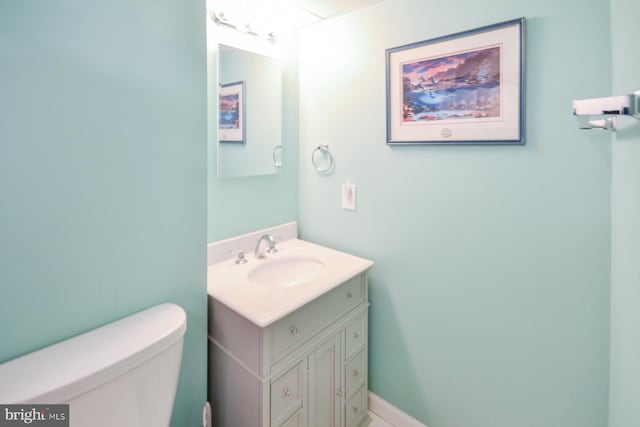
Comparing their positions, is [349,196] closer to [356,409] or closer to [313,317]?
[313,317]

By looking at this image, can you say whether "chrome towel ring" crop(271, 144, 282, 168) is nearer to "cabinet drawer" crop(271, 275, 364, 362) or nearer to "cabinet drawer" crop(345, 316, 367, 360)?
"cabinet drawer" crop(271, 275, 364, 362)

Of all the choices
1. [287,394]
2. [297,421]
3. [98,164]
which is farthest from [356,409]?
[98,164]

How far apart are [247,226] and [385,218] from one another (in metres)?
0.72

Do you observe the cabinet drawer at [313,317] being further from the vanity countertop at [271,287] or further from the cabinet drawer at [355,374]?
the cabinet drawer at [355,374]

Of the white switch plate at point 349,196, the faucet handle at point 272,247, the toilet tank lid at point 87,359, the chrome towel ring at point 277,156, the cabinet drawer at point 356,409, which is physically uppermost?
the chrome towel ring at point 277,156

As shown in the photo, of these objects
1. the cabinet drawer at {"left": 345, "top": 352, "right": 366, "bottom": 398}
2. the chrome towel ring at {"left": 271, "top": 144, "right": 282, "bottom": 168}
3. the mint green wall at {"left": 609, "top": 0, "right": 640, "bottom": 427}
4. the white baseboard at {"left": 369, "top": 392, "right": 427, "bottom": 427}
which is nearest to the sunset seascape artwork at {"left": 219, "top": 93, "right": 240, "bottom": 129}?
the chrome towel ring at {"left": 271, "top": 144, "right": 282, "bottom": 168}

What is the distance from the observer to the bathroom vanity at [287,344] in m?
1.17

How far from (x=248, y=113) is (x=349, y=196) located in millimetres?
669

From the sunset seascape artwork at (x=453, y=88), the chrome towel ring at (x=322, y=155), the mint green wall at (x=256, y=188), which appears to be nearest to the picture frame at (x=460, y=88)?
the sunset seascape artwork at (x=453, y=88)

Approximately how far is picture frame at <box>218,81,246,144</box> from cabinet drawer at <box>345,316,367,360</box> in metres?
1.04

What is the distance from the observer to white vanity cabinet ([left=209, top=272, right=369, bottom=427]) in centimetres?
117

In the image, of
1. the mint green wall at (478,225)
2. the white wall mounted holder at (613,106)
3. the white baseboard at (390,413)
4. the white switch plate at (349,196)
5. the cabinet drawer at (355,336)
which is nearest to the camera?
the white wall mounted holder at (613,106)

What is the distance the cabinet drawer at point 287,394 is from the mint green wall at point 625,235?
943mm

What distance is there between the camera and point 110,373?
2.56 ft
